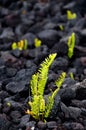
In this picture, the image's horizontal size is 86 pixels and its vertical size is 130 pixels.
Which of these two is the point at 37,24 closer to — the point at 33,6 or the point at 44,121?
the point at 33,6

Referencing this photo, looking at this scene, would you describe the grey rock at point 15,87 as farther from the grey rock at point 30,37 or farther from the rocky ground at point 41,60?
the grey rock at point 30,37

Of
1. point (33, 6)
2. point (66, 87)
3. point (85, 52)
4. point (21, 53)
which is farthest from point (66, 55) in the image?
point (33, 6)

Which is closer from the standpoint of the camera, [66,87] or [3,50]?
[66,87]

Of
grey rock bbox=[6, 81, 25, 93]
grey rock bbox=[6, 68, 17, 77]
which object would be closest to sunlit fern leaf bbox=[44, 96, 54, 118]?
grey rock bbox=[6, 81, 25, 93]

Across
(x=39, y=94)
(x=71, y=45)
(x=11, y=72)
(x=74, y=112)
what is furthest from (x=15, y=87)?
(x=71, y=45)

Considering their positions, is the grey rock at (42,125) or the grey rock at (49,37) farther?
the grey rock at (49,37)

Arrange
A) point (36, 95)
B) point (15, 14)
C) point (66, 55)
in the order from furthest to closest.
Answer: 1. point (15, 14)
2. point (66, 55)
3. point (36, 95)

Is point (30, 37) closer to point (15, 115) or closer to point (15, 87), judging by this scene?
point (15, 87)

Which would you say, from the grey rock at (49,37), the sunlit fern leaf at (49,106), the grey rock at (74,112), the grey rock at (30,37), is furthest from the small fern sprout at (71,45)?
the sunlit fern leaf at (49,106)
